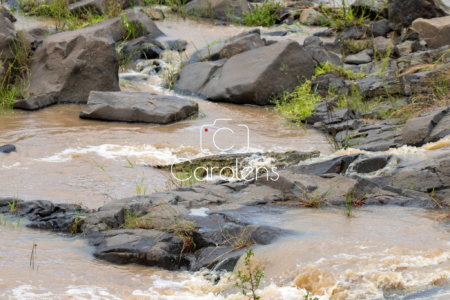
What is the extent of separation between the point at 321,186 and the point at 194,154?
248 cm

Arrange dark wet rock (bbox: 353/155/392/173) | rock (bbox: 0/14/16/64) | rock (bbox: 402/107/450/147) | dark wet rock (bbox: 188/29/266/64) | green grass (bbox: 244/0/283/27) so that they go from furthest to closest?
1. green grass (bbox: 244/0/283/27)
2. dark wet rock (bbox: 188/29/266/64)
3. rock (bbox: 0/14/16/64)
4. rock (bbox: 402/107/450/147)
5. dark wet rock (bbox: 353/155/392/173)

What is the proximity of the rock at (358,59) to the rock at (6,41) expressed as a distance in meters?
6.49

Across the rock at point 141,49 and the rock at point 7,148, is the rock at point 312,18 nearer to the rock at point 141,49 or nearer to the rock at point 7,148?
the rock at point 141,49

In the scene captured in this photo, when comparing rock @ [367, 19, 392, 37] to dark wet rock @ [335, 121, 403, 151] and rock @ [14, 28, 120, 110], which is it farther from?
rock @ [14, 28, 120, 110]

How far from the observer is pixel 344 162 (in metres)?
5.30

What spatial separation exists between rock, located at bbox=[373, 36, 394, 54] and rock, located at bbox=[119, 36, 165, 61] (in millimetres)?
4912

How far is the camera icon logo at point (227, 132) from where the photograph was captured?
22.3 ft

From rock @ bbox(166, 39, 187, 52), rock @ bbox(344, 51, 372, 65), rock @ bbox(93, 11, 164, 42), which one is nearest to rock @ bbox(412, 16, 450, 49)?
rock @ bbox(344, 51, 372, 65)

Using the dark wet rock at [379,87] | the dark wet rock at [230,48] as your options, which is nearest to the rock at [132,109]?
the dark wet rock at [230,48]

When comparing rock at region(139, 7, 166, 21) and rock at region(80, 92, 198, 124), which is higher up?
rock at region(139, 7, 166, 21)

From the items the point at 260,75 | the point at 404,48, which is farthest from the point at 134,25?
the point at 404,48

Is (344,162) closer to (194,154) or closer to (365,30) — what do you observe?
(194,154)

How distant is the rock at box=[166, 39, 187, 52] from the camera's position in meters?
11.8

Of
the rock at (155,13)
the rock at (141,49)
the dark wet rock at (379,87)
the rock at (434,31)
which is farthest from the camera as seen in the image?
the rock at (155,13)
